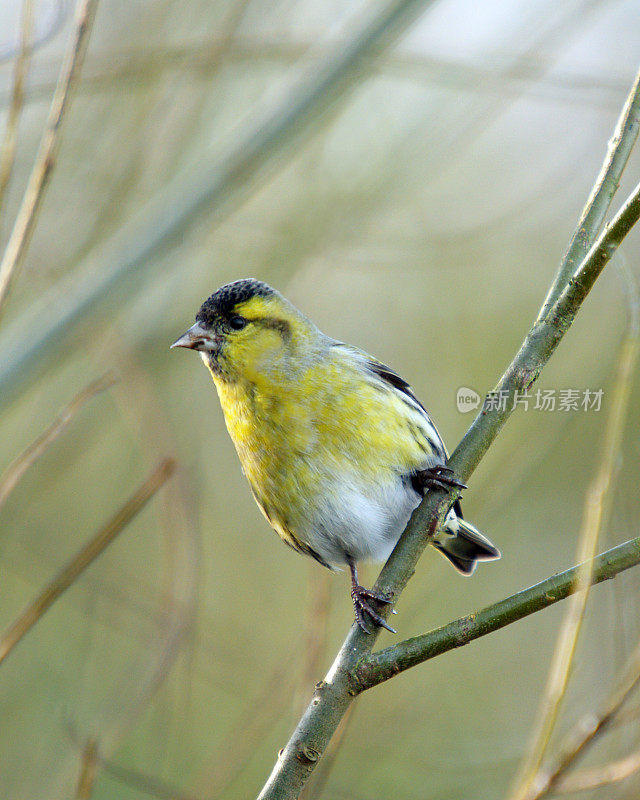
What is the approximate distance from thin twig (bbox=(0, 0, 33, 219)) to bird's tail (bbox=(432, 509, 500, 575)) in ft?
8.44

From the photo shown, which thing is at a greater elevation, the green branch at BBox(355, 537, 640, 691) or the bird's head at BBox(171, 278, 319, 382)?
the bird's head at BBox(171, 278, 319, 382)

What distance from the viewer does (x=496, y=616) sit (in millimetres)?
1931

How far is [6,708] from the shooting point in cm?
421

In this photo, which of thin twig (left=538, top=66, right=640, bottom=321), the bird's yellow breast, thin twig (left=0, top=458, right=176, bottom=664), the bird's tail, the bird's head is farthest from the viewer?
the bird's tail

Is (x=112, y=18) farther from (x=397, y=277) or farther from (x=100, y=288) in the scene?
(x=397, y=277)

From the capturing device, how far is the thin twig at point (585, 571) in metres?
1.91

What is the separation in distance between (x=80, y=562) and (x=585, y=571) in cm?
114

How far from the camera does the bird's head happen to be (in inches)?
134

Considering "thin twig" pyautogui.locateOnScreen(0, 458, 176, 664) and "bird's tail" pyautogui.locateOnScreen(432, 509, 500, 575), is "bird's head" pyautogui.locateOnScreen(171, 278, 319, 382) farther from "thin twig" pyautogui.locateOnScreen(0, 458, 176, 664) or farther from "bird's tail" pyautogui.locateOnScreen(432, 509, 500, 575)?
"thin twig" pyautogui.locateOnScreen(0, 458, 176, 664)

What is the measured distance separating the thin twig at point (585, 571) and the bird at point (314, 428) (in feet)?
3.23

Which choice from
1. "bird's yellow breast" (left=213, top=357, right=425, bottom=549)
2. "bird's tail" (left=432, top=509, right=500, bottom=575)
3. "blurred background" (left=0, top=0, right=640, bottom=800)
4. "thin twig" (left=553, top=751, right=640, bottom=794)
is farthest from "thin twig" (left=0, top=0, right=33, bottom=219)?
"bird's tail" (left=432, top=509, right=500, bottom=575)

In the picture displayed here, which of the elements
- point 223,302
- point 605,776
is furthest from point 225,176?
point 605,776

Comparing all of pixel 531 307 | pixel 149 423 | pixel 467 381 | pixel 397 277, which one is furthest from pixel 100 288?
pixel 531 307

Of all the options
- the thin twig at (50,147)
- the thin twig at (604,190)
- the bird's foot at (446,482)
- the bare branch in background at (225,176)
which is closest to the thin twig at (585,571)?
the thin twig at (604,190)
